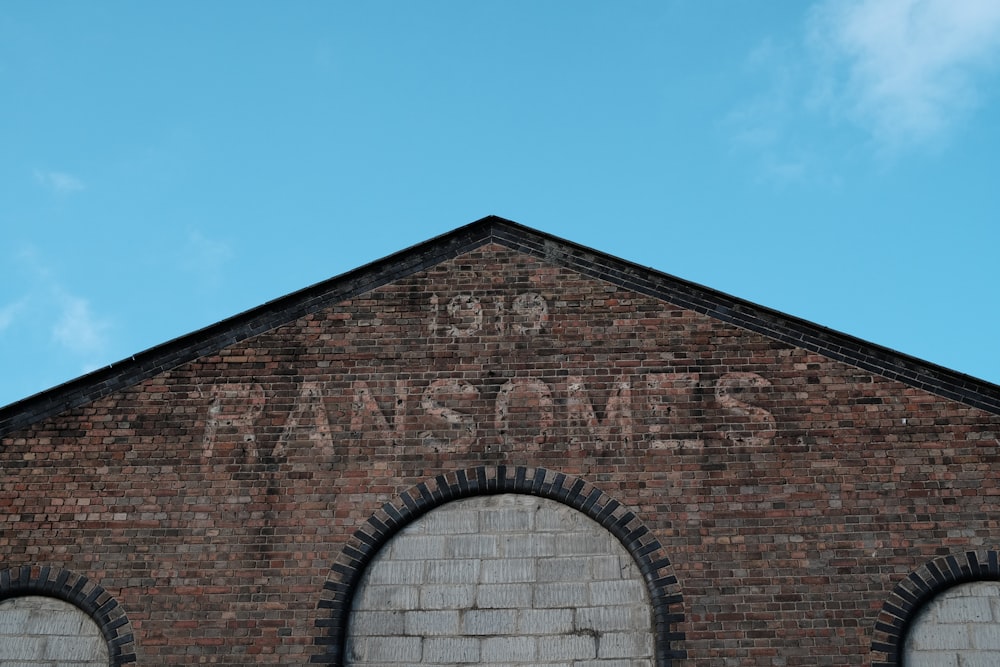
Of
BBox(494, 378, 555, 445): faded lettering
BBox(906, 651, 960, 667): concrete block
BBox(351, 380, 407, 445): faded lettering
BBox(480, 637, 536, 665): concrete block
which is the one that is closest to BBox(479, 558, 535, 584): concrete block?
BBox(480, 637, 536, 665): concrete block

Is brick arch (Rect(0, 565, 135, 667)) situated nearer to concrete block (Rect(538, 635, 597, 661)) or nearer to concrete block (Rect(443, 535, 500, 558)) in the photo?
concrete block (Rect(443, 535, 500, 558))

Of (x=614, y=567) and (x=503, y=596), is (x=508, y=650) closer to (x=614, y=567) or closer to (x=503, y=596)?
(x=503, y=596)

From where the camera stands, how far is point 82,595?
1040 centimetres

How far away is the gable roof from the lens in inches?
444

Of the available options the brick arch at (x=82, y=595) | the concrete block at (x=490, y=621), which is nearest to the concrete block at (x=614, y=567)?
the concrete block at (x=490, y=621)

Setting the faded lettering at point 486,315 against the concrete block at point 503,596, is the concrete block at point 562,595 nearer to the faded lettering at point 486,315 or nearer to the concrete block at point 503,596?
the concrete block at point 503,596

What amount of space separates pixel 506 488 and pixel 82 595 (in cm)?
411

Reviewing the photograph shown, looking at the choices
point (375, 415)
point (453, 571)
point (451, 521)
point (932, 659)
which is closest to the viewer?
point (932, 659)

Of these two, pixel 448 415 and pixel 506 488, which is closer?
pixel 506 488

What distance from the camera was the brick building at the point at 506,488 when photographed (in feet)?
33.3

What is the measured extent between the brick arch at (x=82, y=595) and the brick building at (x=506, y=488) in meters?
0.02

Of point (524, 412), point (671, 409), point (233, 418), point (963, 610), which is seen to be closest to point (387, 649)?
point (524, 412)

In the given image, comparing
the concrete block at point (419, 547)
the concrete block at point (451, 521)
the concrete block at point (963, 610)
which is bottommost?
the concrete block at point (963, 610)

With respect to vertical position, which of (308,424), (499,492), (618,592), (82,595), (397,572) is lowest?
(82,595)
